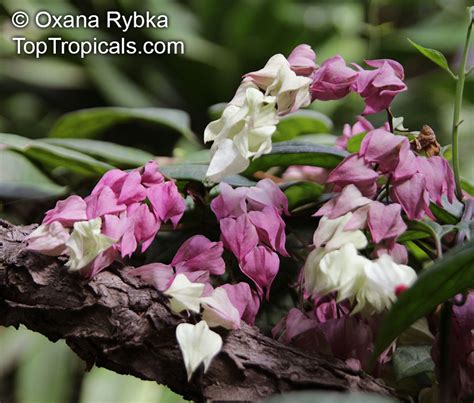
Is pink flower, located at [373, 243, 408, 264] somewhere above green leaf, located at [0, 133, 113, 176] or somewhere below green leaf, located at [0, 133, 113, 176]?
above

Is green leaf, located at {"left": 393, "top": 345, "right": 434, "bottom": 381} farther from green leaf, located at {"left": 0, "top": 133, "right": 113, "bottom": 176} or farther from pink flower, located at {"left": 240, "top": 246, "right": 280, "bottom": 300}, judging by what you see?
green leaf, located at {"left": 0, "top": 133, "right": 113, "bottom": 176}

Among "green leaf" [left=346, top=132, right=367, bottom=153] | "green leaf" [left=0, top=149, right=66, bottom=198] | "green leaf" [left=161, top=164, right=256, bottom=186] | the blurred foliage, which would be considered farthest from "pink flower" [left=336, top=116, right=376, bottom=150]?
the blurred foliage

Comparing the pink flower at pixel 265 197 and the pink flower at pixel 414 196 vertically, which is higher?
the pink flower at pixel 414 196

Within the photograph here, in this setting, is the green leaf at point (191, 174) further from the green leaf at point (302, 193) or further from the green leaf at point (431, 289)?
the green leaf at point (431, 289)

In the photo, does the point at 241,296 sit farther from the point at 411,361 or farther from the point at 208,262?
the point at 411,361

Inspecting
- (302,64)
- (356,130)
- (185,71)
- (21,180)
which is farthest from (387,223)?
(185,71)

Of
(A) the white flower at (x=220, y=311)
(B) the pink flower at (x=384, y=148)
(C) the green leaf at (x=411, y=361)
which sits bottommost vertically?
(C) the green leaf at (x=411, y=361)

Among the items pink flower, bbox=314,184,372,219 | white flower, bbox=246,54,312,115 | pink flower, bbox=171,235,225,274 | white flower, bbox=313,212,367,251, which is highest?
white flower, bbox=246,54,312,115

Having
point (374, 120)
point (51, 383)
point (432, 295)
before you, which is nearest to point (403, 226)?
point (432, 295)

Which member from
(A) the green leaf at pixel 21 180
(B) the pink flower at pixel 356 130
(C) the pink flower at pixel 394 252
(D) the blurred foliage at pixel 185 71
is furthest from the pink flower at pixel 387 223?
(D) the blurred foliage at pixel 185 71
